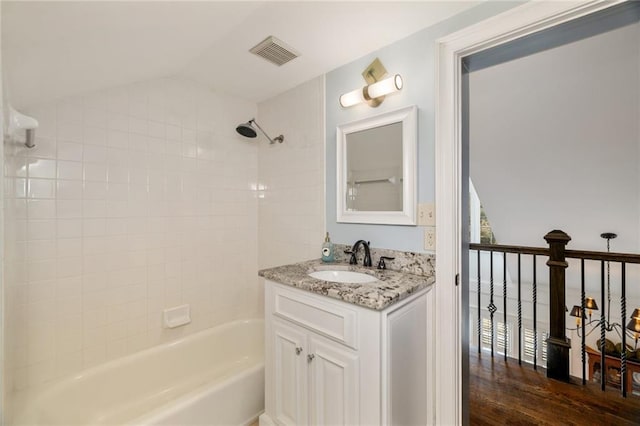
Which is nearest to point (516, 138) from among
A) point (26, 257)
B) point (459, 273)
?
point (459, 273)

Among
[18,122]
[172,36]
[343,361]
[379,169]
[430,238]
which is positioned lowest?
[343,361]

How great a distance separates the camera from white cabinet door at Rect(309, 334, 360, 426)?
116 centimetres

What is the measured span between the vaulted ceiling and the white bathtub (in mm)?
1490

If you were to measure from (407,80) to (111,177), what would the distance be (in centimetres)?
185

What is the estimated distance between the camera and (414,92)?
1521 mm

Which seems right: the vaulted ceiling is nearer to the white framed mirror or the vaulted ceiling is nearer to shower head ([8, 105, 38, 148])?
shower head ([8, 105, 38, 148])

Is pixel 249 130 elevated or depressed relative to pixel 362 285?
elevated

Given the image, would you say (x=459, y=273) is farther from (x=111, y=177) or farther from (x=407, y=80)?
(x=111, y=177)

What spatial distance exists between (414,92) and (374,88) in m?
0.22

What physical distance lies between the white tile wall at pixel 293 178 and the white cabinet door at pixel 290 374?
2.20ft

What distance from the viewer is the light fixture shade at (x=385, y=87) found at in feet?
4.90

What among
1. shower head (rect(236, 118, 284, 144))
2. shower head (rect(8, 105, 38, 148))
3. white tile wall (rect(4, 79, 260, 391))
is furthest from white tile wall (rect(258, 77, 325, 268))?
shower head (rect(8, 105, 38, 148))

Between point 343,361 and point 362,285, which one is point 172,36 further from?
point 343,361

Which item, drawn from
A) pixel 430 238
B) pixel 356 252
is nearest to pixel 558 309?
pixel 430 238
